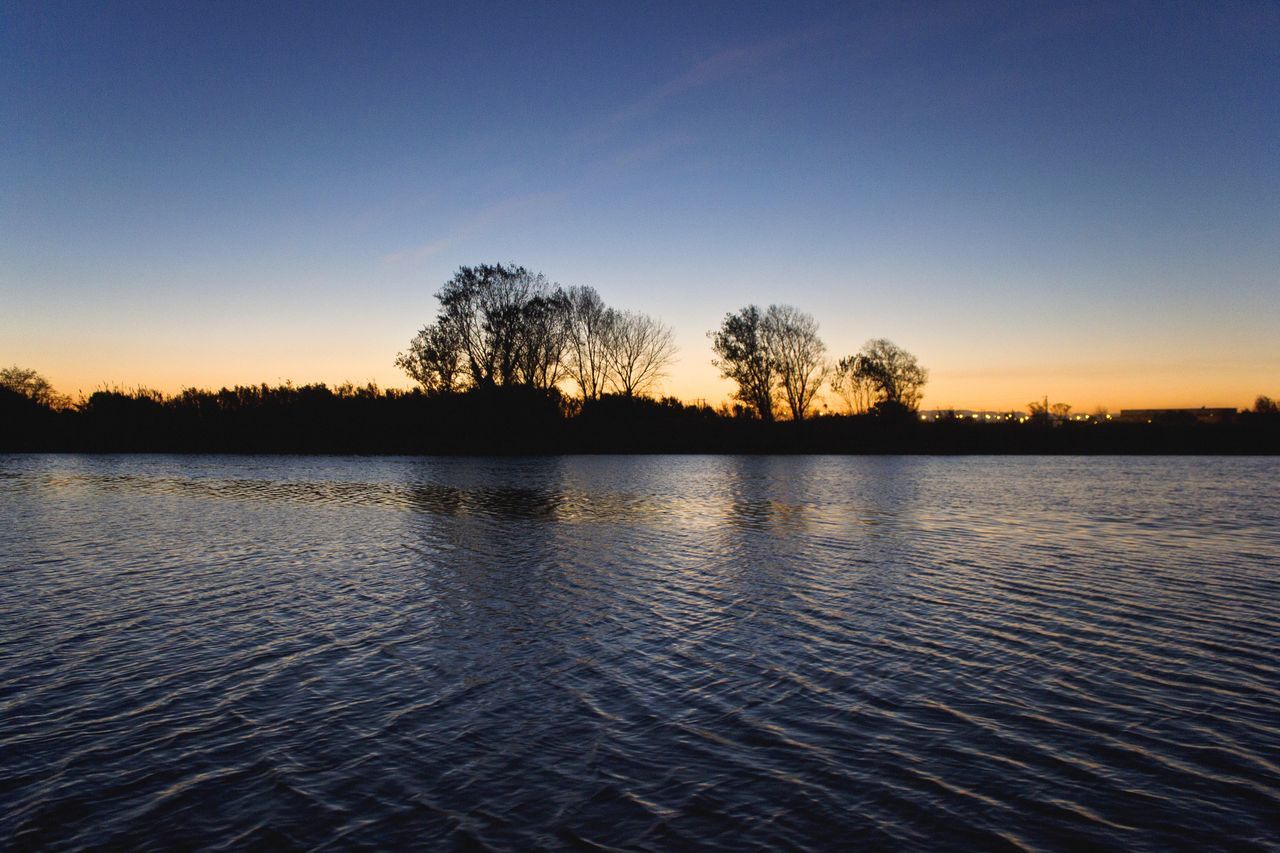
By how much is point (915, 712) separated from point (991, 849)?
274 centimetres

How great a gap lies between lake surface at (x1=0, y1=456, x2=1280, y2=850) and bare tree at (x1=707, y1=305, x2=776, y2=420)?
73.2m

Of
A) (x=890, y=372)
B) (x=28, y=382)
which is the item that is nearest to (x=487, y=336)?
(x=890, y=372)

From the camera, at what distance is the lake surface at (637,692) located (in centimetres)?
588

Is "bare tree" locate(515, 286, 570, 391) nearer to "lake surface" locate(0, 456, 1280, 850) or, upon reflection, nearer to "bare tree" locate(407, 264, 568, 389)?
"bare tree" locate(407, 264, 568, 389)

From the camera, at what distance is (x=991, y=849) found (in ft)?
17.7

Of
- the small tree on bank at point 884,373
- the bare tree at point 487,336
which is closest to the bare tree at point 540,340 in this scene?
the bare tree at point 487,336

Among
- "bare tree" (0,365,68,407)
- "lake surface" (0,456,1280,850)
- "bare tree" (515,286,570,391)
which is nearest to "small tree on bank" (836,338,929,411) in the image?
"bare tree" (515,286,570,391)

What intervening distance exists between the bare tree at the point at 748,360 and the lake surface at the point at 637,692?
73205mm

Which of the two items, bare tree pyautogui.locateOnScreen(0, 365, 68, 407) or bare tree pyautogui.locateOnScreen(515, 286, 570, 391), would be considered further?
bare tree pyautogui.locateOnScreen(0, 365, 68, 407)

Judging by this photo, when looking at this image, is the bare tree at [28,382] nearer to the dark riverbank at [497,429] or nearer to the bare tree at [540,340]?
the dark riverbank at [497,429]

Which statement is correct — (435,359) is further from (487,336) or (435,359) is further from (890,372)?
(890,372)

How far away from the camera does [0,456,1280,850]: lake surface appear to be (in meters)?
5.88

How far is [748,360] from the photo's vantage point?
93125 millimetres

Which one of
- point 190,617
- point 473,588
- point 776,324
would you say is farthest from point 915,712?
point 776,324
